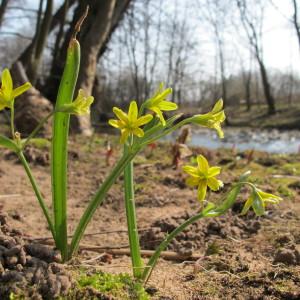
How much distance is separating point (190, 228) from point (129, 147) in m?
1.05

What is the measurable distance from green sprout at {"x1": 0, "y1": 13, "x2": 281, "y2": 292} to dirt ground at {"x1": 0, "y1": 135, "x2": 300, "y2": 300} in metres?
0.14

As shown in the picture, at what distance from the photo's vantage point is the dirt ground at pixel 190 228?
1.68 meters

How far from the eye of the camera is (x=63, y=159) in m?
1.64

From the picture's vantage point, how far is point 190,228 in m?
2.43

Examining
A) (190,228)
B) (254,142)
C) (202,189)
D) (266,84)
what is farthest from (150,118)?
(266,84)

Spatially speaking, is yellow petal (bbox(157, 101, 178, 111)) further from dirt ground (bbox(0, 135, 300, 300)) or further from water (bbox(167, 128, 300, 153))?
water (bbox(167, 128, 300, 153))

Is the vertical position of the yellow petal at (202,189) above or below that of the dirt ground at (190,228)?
above

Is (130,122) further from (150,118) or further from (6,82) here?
(6,82)

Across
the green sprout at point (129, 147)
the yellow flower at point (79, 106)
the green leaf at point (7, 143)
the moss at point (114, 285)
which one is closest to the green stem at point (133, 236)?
the green sprout at point (129, 147)

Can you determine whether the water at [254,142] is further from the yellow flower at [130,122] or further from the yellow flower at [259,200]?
the yellow flower at [130,122]

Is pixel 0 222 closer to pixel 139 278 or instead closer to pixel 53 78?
pixel 139 278

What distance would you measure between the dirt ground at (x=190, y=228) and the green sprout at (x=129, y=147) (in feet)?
0.45

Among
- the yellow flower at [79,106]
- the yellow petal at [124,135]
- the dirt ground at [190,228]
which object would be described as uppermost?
the yellow flower at [79,106]

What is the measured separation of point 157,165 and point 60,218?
3.06 m
